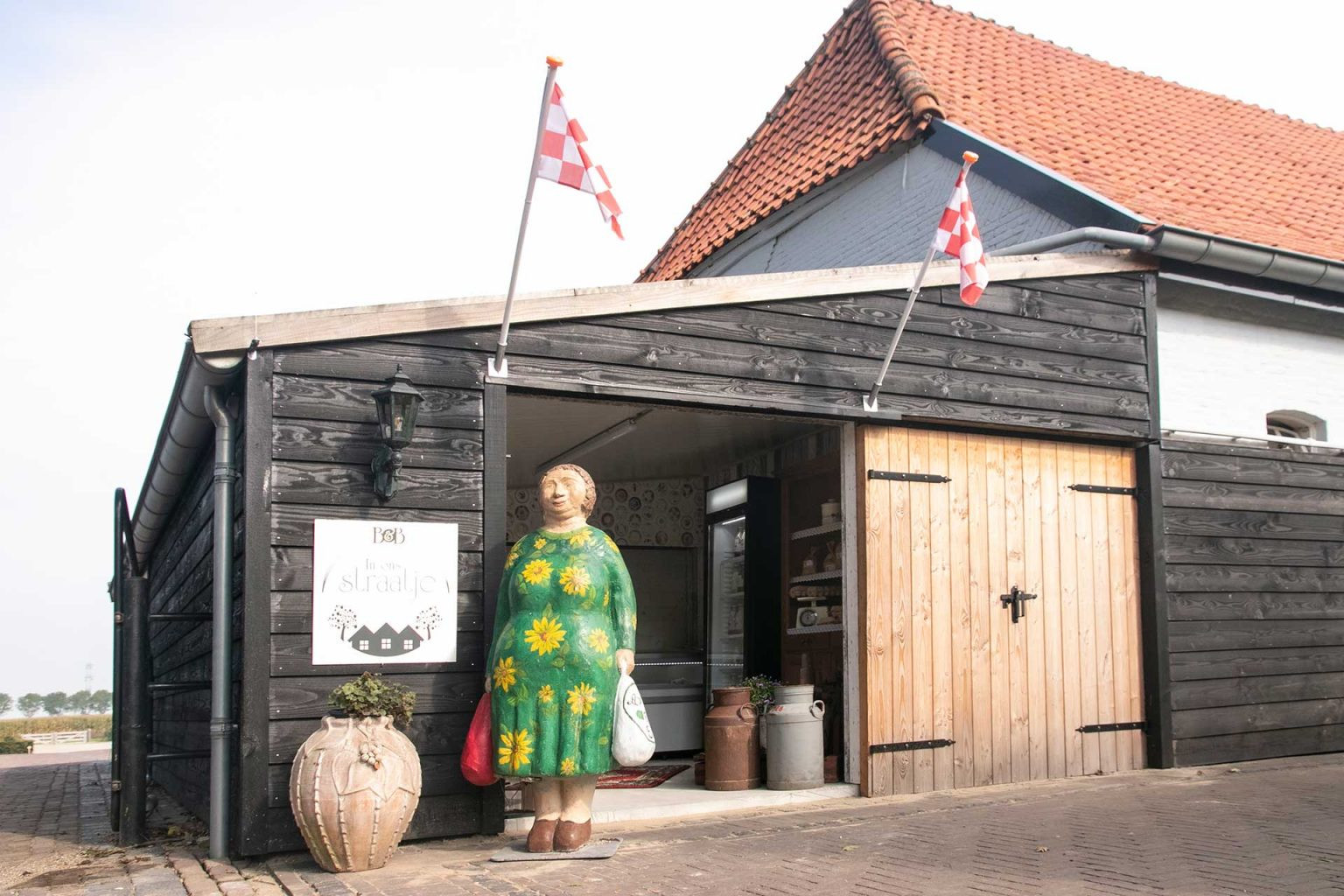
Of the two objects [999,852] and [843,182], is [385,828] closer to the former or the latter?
[999,852]

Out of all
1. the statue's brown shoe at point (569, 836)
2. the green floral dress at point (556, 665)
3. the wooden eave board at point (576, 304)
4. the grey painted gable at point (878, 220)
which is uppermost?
the grey painted gable at point (878, 220)

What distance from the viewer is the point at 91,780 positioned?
11914 millimetres

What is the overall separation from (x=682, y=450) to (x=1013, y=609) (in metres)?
3.28

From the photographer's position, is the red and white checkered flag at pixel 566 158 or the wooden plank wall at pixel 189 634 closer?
the red and white checkered flag at pixel 566 158

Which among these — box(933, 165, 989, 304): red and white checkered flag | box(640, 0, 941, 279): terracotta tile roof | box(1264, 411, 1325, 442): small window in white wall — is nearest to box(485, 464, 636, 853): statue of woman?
box(933, 165, 989, 304): red and white checkered flag

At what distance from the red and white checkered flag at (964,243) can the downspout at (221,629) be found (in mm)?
4047

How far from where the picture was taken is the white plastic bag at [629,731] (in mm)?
6062

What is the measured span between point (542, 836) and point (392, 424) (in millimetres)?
2085

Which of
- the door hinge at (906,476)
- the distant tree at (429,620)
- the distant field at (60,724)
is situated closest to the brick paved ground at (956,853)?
the distant tree at (429,620)

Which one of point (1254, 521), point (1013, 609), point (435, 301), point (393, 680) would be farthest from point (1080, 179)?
point (393, 680)

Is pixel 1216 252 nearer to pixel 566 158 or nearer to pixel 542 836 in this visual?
pixel 566 158

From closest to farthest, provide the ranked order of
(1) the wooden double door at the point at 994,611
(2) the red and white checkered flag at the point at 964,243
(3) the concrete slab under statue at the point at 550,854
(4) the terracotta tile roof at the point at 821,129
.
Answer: (3) the concrete slab under statue at the point at 550,854, (2) the red and white checkered flag at the point at 964,243, (1) the wooden double door at the point at 994,611, (4) the terracotta tile roof at the point at 821,129

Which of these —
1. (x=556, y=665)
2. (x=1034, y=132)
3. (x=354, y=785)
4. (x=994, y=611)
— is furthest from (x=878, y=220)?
(x=354, y=785)

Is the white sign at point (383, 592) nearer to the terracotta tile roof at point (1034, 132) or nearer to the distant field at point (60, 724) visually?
the terracotta tile roof at point (1034, 132)
